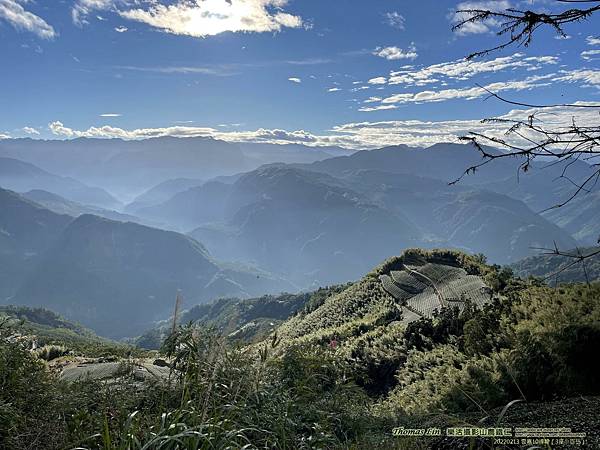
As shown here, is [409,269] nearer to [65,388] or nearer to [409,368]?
[409,368]

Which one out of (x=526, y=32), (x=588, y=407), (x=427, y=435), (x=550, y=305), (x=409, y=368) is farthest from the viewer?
(x=409, y=368)

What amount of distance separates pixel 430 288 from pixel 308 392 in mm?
24785

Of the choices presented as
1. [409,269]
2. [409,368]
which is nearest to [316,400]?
[409,368]

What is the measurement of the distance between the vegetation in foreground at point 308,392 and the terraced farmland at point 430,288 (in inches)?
299

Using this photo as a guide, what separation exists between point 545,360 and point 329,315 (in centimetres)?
2846

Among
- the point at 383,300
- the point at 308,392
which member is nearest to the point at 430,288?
the point at 383,300

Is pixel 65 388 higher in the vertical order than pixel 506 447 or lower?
lower

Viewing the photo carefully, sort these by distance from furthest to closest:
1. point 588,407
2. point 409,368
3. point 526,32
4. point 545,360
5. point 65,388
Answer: point 409,368
point 545,360
point 65,388
point 588,407
point 526,32

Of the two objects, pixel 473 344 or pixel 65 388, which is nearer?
pixel 65 388

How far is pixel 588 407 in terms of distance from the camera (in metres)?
5.68

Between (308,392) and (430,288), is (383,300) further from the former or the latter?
(308,392)

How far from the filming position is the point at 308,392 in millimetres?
5766

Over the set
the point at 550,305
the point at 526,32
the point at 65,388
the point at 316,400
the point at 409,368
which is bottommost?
the point at 409,368

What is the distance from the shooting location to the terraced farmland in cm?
2256
